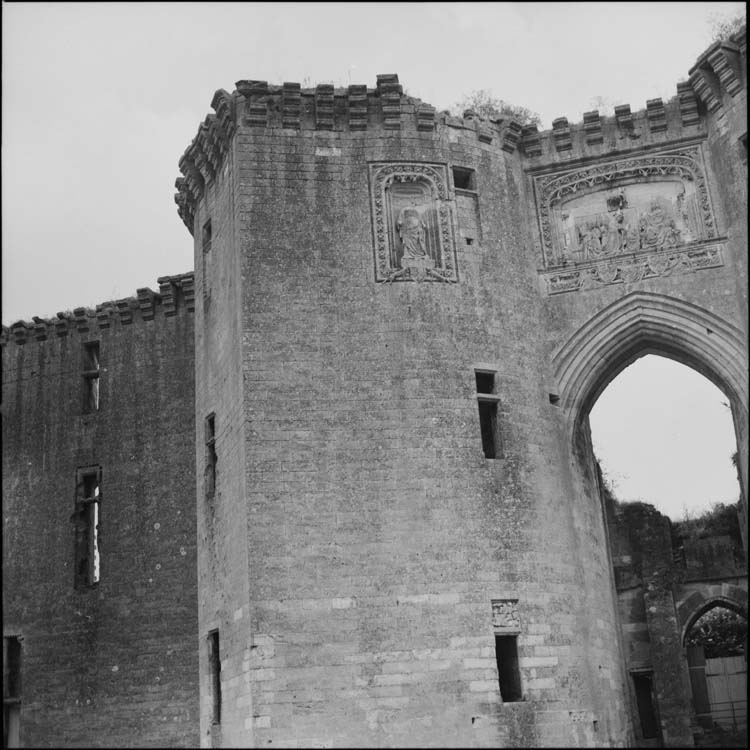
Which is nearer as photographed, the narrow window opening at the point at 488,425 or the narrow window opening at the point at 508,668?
the narrow window opening at the point at 508,668

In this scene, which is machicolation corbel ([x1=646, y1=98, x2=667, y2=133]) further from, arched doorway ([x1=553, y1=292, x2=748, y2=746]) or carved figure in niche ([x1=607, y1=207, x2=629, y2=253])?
arched doorway ([x1=553, y1=292, x2=748, y2=746])

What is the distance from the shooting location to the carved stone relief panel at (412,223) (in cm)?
1556

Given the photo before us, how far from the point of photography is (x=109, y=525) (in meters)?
19.3

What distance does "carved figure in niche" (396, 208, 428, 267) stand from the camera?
1566cm

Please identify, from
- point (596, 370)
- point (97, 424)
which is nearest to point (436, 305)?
point (596, 370)

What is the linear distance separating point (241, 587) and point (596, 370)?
5932 mm

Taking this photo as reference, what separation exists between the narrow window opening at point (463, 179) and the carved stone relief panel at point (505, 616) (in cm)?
588

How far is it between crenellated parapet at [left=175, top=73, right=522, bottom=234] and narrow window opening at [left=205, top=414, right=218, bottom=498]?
12.6ft

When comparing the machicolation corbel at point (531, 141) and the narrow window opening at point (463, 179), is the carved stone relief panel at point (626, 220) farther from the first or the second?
the narrow window opening at point (463, 179)

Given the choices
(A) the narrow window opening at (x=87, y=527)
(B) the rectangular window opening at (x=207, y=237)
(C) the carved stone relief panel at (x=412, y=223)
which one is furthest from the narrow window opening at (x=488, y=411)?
(A) the narrow window opening at (x=87, y=527)

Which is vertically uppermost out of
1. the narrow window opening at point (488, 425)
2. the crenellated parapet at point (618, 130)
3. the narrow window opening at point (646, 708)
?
the crenellated parapet at point (618, 130)

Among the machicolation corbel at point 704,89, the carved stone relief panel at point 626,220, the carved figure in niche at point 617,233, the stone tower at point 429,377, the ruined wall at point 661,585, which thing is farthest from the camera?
the ruined wall at point 661,585

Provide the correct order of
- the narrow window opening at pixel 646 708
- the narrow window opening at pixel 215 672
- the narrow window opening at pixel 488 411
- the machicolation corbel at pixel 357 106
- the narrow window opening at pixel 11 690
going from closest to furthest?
the narrow window opening at pixel 215 672 → the narrow window opening at pixel 488 411 → the machicolation corbel at pixel 357 106 → the narrow window opening at pixel 11 690 → the narrow window opening at pixel 646 708

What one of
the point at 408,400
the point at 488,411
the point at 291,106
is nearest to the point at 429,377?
the point at 408,400
